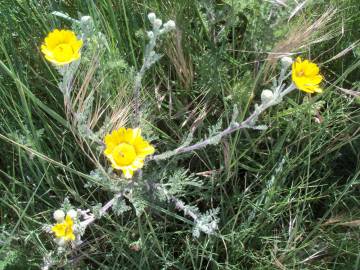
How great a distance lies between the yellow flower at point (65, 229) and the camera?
3.21ft

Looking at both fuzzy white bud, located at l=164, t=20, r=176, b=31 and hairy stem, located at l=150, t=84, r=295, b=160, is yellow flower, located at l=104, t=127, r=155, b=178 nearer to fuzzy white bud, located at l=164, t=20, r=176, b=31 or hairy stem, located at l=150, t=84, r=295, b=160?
hairy stem, located at l=150, t=84, r=295, b=160

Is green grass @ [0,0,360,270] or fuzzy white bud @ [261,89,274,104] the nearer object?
fuzzy white bud @ [261,89,274,104]

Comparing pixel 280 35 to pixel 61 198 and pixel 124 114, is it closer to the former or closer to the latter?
pixel 124 114

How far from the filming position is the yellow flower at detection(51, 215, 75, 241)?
980 mm

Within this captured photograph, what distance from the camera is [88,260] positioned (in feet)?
4.15

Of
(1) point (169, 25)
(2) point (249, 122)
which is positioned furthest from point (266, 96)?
(1) point (169, 25)

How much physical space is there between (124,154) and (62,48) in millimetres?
244

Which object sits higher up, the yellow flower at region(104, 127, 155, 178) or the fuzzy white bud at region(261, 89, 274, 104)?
the yellow flower at region(104, 127, 155, 178)

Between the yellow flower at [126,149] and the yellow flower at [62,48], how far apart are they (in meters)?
0.17

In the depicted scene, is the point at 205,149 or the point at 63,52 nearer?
the point at 63,52

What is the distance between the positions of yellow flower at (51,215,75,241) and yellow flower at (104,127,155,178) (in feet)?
0.49

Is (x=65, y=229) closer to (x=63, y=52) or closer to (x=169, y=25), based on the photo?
(x=63, y=52)

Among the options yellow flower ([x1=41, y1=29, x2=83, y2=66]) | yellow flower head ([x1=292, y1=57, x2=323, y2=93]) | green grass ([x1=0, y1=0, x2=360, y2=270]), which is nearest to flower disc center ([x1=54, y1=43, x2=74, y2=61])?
yellow flower ([x1=41, y1=29, x2=83, y2=66])

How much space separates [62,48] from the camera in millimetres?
992
